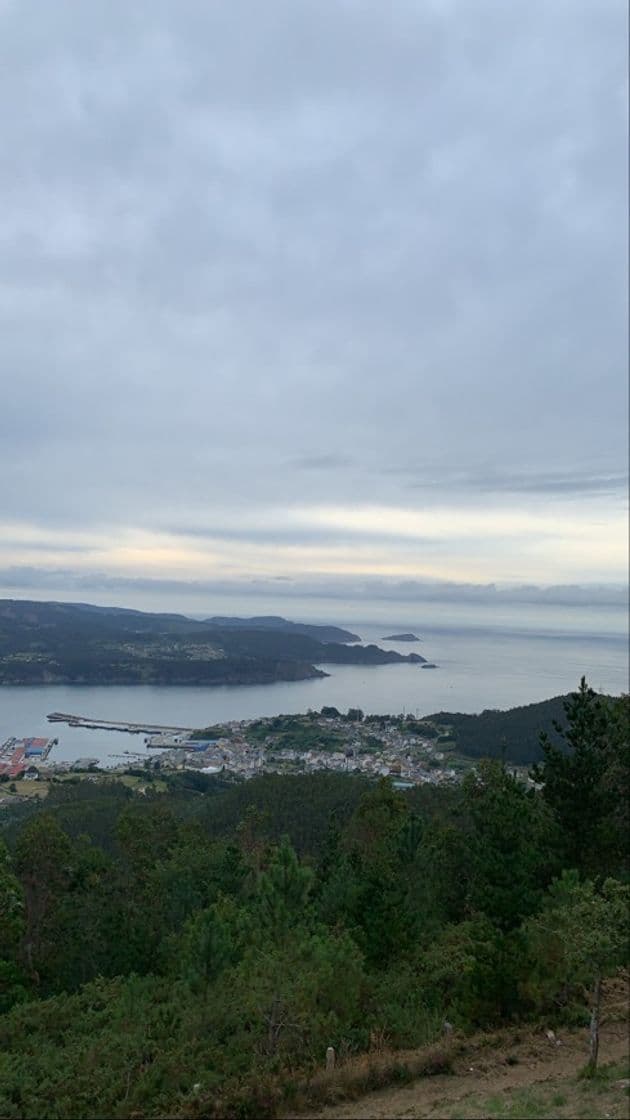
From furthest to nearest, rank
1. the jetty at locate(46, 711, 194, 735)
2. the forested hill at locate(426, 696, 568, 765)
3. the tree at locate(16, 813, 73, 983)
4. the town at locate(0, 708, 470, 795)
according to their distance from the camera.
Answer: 1. the jetty at locate(46, 711, 194, 735)
2. the forested hill at locate(426, 696, 568, 765)
3. the town at locate(0, 708, 470, 795)
4. the tree at locate(16, 813, 73, 983)

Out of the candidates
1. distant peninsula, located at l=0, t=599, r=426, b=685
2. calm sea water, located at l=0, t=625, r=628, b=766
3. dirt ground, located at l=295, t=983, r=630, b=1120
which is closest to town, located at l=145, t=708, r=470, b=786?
calm sea water, located at l=0, t=625, r=628, b=766

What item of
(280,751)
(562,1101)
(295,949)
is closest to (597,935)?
(562,1101)

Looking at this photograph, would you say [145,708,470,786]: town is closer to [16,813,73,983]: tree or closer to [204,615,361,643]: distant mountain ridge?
[16,813,73,983]: tree

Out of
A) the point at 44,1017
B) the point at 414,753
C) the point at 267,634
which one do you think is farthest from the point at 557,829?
the point at 267,634

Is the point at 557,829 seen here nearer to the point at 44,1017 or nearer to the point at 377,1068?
the point at 377,1068

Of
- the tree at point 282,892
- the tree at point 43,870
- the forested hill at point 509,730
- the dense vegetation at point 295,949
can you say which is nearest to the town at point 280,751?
the forested hill at point 509,730
